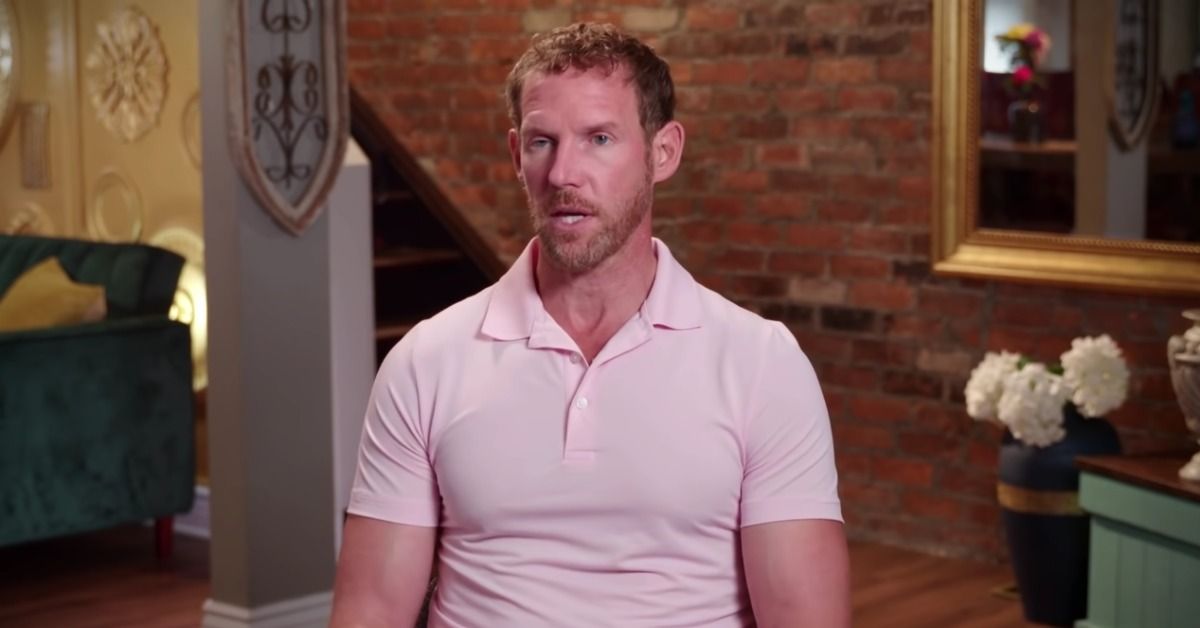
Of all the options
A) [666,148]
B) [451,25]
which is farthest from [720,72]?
[666,148]

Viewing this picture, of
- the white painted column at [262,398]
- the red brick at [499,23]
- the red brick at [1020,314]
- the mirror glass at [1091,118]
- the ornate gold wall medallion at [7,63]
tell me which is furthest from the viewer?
the ornate gold wall medallion at [7,63]

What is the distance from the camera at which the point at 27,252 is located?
575 cm

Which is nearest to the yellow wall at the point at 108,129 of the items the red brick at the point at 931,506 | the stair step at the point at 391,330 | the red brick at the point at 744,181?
the stair step at the point at 391,330

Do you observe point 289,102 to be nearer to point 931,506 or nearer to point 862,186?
point 862,186

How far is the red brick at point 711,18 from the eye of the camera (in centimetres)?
558

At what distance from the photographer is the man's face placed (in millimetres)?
1877

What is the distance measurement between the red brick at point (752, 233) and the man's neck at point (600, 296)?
3.63 meters

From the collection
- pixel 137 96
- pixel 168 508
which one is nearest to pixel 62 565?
pixel 168 508

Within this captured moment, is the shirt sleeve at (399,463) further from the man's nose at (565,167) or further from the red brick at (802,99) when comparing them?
the red brick at (802,99)

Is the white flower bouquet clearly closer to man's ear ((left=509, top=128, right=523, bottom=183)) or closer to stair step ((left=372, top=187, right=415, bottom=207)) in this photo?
stair step ((left=372, top=187, right=415, bottom=207))

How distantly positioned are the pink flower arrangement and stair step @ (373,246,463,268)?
2.19 m

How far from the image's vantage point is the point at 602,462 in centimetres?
187

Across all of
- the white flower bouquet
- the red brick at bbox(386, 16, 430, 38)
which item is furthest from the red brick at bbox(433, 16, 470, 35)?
the white flower bouquet

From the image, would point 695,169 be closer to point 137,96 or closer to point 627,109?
point 137,96
